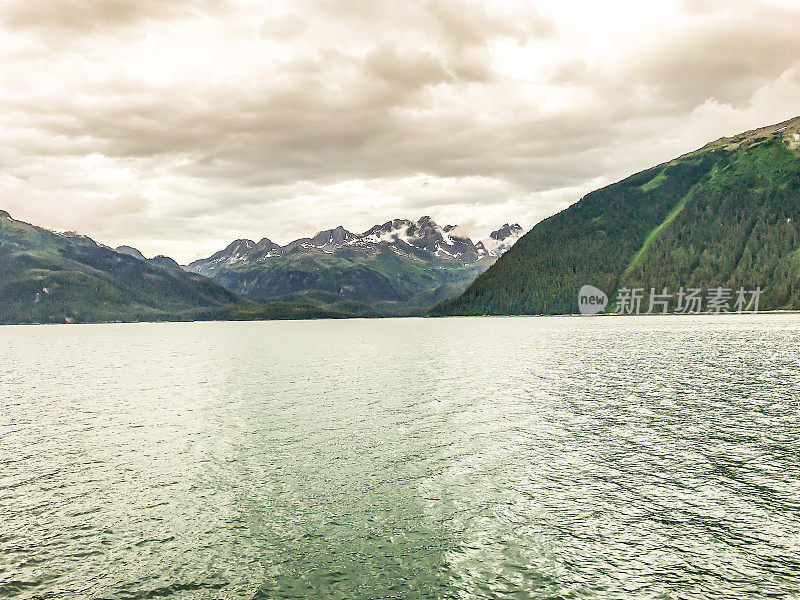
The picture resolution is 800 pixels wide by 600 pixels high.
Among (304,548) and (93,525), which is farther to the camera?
(93,525)

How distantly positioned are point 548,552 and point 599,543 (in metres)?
2.89

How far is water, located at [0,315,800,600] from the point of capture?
81.5ft

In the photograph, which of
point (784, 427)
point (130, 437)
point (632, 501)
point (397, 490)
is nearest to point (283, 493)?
point (397, 490)

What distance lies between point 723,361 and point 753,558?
97138 millimetres

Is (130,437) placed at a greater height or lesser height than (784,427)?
lesser

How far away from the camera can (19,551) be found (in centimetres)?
2805

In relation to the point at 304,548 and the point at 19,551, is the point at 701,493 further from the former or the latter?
the point at 19,551

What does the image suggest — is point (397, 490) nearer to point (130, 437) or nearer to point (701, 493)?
point (701, 493)

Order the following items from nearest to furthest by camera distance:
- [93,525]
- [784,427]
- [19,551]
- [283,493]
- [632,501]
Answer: [19,551]
[93,525]
[632,501]
[283,493]
[784,427]

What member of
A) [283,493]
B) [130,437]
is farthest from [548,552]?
[130,437]

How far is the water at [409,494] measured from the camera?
2483cm

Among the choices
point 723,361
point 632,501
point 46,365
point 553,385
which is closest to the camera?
point 632,501

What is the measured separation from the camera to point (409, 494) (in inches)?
1438

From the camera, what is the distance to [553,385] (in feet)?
285
